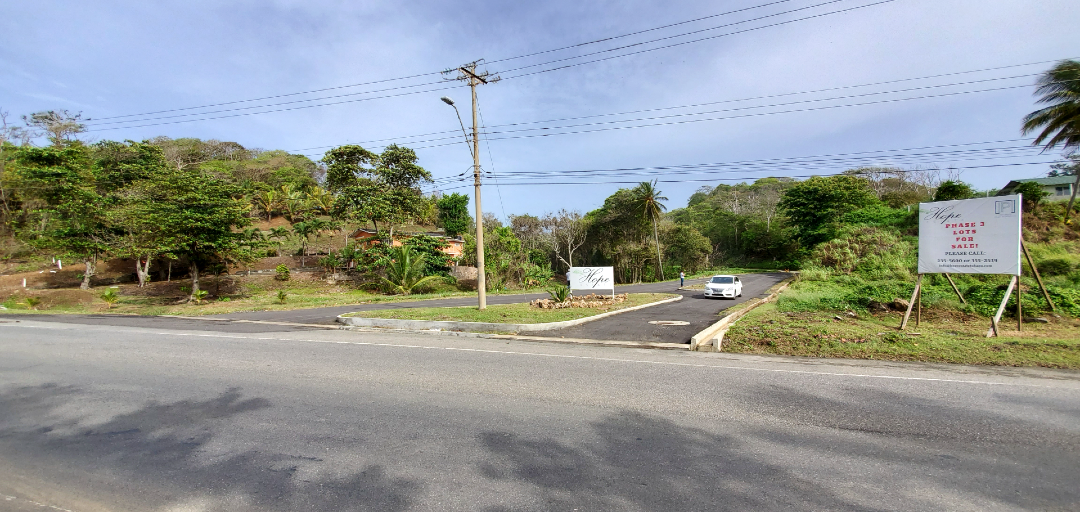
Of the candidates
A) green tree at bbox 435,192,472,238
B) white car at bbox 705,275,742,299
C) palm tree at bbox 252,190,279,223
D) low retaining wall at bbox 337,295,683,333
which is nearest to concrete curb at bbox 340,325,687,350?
low retaining wall at bbox 337,295,683,333

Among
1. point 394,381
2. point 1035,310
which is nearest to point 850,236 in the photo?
point 1035,310

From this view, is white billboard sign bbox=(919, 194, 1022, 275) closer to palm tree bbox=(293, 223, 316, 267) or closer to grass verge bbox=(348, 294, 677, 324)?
grass verge bbox=(348, 294, 677, 324)

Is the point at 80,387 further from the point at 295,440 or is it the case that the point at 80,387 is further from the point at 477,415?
the point at 477,415

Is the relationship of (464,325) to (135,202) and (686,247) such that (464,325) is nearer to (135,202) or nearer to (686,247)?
(135,202)

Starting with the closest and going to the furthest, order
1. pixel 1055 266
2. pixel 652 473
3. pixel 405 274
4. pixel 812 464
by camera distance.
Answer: pixel 652 473 < pixel 812 464 < pixel 1055 266 < pixel 405 274

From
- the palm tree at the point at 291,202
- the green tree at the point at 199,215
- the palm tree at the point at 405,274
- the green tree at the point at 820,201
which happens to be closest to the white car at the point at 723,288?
the palm tree at the point at 405,274

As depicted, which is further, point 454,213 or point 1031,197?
point 454,213

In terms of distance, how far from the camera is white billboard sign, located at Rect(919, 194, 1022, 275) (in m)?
9.93

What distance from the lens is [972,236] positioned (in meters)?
10.5

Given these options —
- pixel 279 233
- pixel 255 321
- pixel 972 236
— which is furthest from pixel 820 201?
pixel 279 233

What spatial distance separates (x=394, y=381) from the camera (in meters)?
6.97

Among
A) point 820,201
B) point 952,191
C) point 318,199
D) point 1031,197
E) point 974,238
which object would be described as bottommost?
point 974,238

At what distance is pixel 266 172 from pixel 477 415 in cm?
7011

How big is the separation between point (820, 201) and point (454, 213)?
124 ft
